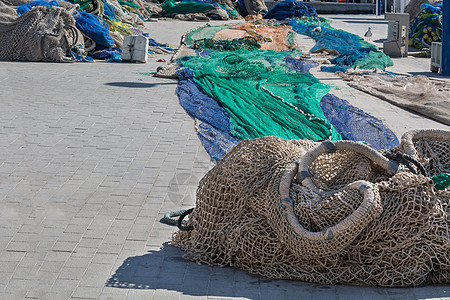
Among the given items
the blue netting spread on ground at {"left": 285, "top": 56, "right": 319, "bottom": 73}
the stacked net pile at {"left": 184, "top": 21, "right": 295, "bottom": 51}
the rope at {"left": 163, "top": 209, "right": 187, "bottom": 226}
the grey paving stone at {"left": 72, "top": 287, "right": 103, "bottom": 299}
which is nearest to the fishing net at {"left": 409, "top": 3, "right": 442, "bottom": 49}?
the stacked net pile at {"left": 184, "top": 21, "right": 295, "bottom": 51}

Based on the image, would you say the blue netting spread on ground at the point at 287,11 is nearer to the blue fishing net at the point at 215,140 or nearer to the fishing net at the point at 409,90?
Result: the fishing net at the point at 409,90

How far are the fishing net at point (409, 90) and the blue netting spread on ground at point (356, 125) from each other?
1.08 m

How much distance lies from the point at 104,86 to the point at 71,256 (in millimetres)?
6457

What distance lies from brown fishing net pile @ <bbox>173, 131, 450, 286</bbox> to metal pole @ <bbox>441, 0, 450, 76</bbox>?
30.9 feet

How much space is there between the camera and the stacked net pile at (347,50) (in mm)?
13109

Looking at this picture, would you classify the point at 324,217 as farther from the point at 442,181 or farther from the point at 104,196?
the point at 104,196

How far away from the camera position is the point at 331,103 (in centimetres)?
904

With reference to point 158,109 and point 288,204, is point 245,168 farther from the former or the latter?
point 158,109

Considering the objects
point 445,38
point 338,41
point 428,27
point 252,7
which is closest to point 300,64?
point 445,38

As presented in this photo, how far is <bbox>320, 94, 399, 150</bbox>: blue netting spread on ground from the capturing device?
23.9 ft

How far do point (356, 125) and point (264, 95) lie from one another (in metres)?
2.02

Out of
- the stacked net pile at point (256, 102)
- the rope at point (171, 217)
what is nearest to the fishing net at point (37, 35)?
the stacked net pile at point (256, 102)

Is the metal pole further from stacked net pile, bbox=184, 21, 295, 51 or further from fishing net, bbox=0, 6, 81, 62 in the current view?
fishing net, bbox=0, 6, 81, 62

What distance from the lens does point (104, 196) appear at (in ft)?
18.0
